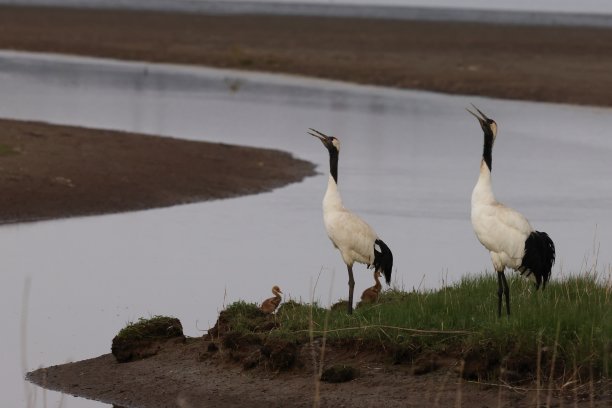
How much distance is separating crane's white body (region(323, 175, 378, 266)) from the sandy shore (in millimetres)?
1139

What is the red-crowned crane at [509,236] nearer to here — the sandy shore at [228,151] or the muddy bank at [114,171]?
the sandy shore at [228,151]

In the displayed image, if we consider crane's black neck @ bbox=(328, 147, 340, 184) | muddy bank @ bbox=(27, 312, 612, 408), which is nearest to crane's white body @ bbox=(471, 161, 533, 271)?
muddy bank @ bbox=(27, 312, 612, 408)

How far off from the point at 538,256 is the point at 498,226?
370mm

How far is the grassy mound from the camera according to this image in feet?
33.7

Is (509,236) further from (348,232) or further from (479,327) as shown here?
(348,232)

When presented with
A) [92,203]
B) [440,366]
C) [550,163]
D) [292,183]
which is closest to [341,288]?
[440,366]

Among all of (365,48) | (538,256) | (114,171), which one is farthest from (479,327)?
(365,48)

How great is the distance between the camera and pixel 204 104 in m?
41.6

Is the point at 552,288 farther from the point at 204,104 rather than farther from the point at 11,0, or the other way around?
the point at 11,0

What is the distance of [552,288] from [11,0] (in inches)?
4773

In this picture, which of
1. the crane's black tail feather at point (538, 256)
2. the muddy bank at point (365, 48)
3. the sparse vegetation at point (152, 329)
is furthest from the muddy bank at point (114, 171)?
the muddy bank at point (365, 48)

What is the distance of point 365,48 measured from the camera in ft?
213

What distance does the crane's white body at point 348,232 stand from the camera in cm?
1205

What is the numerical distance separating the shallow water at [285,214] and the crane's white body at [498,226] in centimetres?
346
